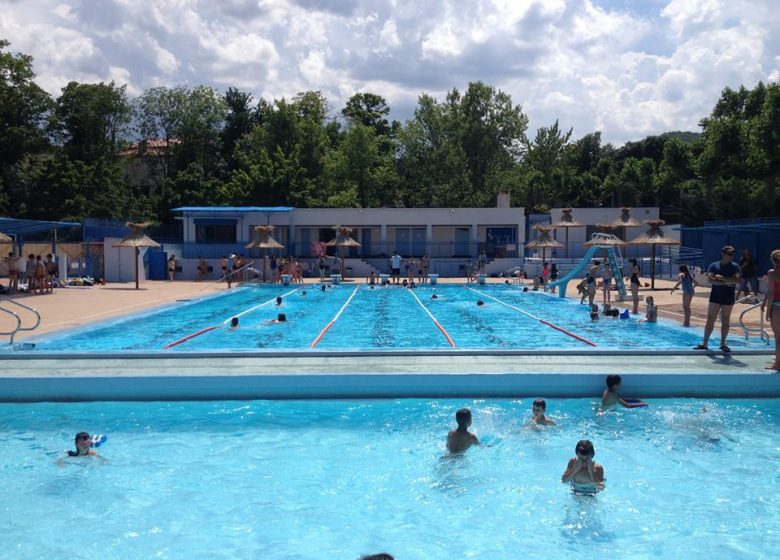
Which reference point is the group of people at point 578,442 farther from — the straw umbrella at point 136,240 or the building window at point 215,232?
the building window at point 215,232

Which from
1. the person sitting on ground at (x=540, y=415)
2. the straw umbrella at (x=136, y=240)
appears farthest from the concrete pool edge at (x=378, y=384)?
the straw umbrella at (x=136, y=240)

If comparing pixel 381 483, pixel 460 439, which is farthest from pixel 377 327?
pixel 381 483

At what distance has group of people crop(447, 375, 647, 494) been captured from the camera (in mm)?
6285

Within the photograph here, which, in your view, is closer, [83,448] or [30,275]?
[83,448]

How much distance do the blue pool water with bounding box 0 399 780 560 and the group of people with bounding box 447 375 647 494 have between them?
12 centimetres

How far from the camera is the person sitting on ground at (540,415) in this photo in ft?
25.9

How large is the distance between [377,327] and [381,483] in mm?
9554

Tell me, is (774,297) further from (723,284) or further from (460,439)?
(460,439)

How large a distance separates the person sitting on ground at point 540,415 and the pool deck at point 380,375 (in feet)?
3.34

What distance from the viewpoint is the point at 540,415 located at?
26.1 feet

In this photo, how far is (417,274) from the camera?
3556 cm

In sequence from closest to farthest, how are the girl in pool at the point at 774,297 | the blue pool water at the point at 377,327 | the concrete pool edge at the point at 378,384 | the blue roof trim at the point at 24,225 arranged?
the girl in pool at the point at 774,297 → the concrete pool edge at the point at 378,384 → the blue pool water at the point at 377,327 → the blue roof trim at the point at 24,225

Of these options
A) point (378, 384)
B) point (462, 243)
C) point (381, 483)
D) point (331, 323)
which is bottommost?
point (381, 483)

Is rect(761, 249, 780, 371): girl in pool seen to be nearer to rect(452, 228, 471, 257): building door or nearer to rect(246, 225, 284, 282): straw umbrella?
rect(246, 225, 284, 282): straw umbrella
